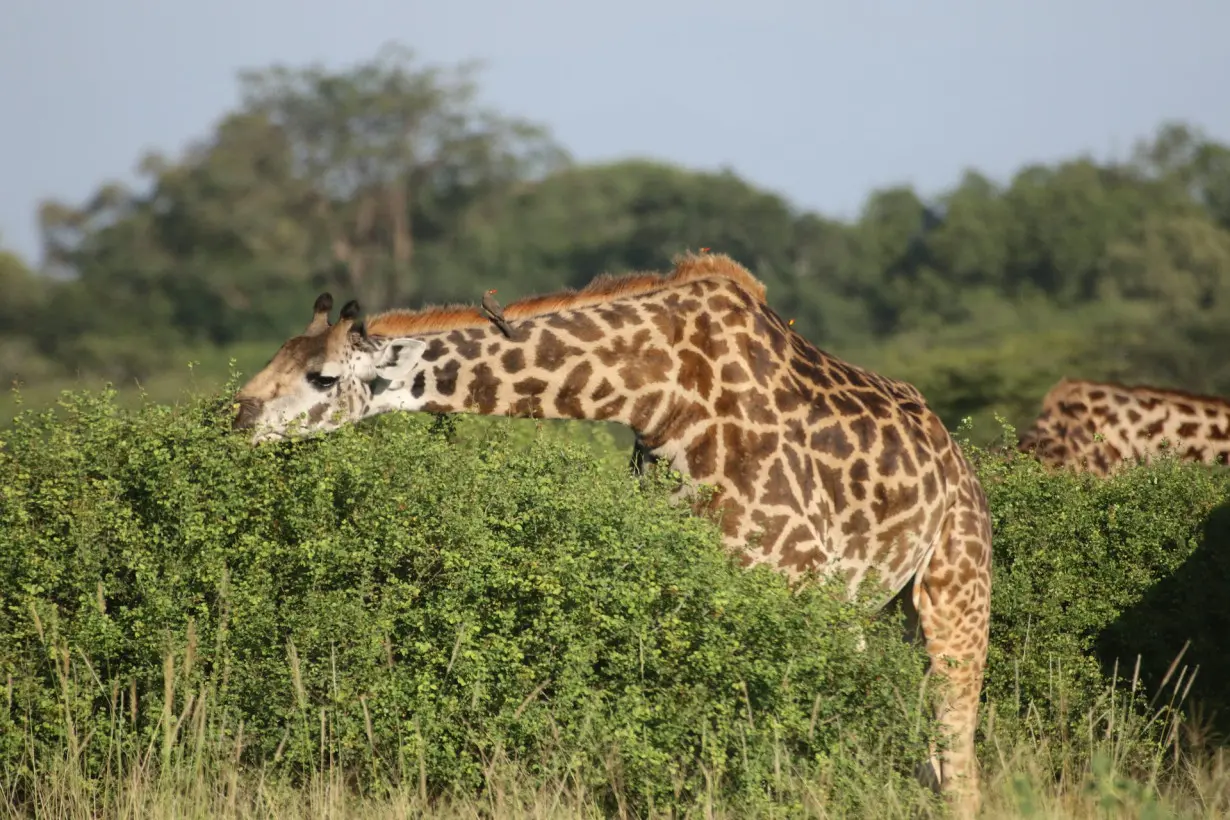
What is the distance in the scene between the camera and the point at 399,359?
720 cm

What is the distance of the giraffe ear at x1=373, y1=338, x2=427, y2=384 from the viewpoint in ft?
23.5

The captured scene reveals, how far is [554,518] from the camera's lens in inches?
267

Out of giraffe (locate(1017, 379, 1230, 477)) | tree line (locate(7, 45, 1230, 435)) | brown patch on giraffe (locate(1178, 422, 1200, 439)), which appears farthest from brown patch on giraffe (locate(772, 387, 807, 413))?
tree line (locate(7, 45, 1230, 435))

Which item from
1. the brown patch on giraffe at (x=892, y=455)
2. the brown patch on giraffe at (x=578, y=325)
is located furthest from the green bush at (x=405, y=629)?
the brown patch on giraffe at (x=892, y=455)

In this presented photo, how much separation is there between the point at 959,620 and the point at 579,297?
220 centimetres

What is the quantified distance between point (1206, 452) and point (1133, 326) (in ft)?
62.1

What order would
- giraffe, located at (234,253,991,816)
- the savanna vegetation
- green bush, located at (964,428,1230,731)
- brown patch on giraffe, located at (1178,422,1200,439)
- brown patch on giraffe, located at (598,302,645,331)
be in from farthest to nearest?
brown patch on giraffe, located at (1178,422,1200,439), green bush, located at (964,428,1230,731), brown patch on giraffe, located at (598,302,645,331), giraffe, located at (234,253,991,816), the savanna vegetation

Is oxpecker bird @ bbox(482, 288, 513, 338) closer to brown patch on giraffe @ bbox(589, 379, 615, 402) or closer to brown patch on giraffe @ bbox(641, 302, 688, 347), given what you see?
brown patch on giraffe @ bbox(589, 379, 615, 402)

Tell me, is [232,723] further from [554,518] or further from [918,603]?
[918,603]

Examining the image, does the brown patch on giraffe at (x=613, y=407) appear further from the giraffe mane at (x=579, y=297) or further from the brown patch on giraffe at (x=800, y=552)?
the brown patch on giraffe at (x=800, y=552)

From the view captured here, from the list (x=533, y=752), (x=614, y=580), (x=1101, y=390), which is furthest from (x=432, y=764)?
(x=1101, y=390)

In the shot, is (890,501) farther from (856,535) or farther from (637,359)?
(637,359)

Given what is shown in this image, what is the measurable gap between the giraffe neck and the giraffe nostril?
54 centimetres

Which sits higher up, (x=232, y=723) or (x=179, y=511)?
(x=179, y=511)
